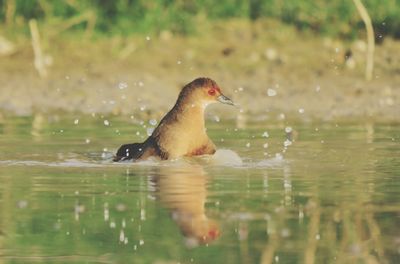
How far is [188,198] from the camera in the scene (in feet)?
31.7

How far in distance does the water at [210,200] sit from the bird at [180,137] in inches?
4.1

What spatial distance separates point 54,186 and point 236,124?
18.5 ft

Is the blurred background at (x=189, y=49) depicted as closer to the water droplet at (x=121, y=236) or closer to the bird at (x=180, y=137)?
the bird at (x=180, y=137)

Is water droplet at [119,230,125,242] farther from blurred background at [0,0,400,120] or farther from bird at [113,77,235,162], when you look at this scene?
blurred background at [0,0,400,120]

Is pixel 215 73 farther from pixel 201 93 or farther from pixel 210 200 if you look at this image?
pixel 210 200

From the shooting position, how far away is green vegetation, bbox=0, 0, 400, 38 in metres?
20.2

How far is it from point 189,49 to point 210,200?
11239mm

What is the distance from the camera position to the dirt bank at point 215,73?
18172 millimetres

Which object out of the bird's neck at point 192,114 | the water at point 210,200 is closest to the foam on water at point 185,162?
the water at point 210,200

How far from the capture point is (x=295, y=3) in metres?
20.9

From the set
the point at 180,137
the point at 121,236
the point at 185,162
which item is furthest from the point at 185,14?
the point at 121,236

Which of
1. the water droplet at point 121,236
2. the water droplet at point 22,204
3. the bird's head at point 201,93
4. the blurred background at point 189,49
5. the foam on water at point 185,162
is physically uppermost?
the blurred background at point 189,49

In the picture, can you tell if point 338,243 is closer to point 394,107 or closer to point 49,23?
point 394,107

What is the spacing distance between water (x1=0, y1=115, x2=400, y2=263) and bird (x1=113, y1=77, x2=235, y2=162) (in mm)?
104
